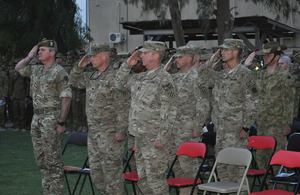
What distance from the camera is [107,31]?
29.3m

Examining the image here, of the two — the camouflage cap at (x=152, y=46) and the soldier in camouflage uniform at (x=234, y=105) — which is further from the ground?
the camouflage cap at (x=152, y=46)

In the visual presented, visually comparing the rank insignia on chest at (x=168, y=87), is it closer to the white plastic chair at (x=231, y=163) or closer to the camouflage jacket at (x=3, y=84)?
the white plastic chair at (x=231, y=163)

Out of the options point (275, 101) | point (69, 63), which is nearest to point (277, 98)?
point (275, 101)

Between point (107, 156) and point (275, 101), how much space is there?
264cm

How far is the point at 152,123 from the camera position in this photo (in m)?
6.22

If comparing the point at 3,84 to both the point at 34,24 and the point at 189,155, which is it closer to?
the point at 34,24

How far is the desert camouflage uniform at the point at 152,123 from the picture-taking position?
615cm

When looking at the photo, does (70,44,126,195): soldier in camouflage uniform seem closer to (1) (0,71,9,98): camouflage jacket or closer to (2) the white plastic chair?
(2) the white plastic chair

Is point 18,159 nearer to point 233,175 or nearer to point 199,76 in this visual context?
point 199,76

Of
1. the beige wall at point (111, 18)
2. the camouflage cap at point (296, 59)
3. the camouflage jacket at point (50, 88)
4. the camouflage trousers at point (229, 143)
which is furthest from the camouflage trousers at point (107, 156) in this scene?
the beige wall at point (111, 18)

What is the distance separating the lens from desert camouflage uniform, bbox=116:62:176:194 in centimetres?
615

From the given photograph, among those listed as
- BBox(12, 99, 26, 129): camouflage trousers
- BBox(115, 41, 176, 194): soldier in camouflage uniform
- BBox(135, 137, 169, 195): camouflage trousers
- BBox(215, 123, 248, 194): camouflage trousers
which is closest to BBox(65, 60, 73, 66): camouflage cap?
BBox(12, 99, 26, 129): camouflage trousers

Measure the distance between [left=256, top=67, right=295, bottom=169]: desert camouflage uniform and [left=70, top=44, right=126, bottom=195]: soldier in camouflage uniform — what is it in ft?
7.17

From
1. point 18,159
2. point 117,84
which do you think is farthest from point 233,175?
point 18,159
